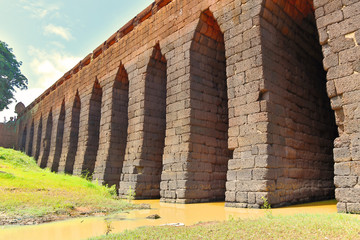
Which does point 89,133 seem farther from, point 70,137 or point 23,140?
point 23,140

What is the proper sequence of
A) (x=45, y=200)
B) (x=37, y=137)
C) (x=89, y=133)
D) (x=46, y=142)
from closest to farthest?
(x=45, y=200)
(x=89, y=133)
(x=46, y=142)
(x=37, y=137)

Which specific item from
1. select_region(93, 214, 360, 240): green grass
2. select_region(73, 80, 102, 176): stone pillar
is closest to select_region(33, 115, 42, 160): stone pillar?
select_region(73, 80, 102, 176): stone pillar

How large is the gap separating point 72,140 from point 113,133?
5.74 m

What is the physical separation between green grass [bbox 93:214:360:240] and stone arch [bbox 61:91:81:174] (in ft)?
45.0

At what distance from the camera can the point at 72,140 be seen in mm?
16547

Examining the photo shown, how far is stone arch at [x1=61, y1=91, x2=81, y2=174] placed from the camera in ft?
53.2

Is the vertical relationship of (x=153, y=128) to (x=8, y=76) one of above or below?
below

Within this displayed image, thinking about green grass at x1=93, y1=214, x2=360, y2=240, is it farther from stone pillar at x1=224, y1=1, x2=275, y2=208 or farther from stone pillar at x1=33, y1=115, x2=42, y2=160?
stone pillar at x1=33, y1=115, x2=42, y2=160

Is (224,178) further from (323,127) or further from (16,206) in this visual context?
(16,206)

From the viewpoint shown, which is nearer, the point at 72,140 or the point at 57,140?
the point at 72,140

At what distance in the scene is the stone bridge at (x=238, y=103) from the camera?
5.56 metres

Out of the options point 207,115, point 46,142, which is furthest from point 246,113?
point 46,142

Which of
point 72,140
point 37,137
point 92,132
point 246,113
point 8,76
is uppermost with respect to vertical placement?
point 8,76

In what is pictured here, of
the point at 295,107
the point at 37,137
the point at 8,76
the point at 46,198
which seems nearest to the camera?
the point at 46,198
